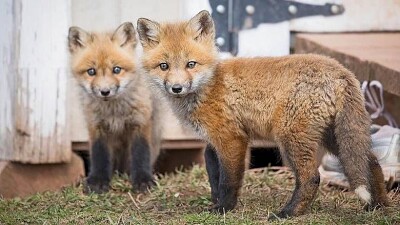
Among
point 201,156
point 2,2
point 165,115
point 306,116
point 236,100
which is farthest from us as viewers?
point 201,156

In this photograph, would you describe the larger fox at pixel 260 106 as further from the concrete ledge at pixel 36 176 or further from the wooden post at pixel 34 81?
the concrete ledge at pixel 36 176

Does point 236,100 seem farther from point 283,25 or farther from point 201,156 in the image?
point 201,156

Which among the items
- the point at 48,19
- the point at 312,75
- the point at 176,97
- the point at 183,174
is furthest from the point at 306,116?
the point at 48,19

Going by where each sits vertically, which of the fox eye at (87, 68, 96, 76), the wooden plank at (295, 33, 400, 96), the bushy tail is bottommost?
the bushy tail

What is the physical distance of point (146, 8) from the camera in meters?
6.88

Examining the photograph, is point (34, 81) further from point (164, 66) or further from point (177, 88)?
point (177, 88)

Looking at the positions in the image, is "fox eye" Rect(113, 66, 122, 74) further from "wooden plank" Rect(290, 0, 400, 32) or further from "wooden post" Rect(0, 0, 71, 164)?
"wooden plank" Rect(290, 0, 400, 32)

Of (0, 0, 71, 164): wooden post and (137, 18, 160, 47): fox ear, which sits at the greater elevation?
(137, 18, 160, 47): fox ear

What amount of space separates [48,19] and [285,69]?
2410 millimetres

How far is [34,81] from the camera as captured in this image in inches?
262

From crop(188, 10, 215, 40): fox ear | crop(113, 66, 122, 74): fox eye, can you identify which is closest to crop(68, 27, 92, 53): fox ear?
crop(113, 66, 122, 74): fox eye

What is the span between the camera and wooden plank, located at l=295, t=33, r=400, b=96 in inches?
242

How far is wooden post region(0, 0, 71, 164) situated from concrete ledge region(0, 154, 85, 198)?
117 millimetres

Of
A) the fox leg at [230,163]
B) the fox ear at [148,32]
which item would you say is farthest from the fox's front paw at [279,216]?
the fox ear at [148,32]
